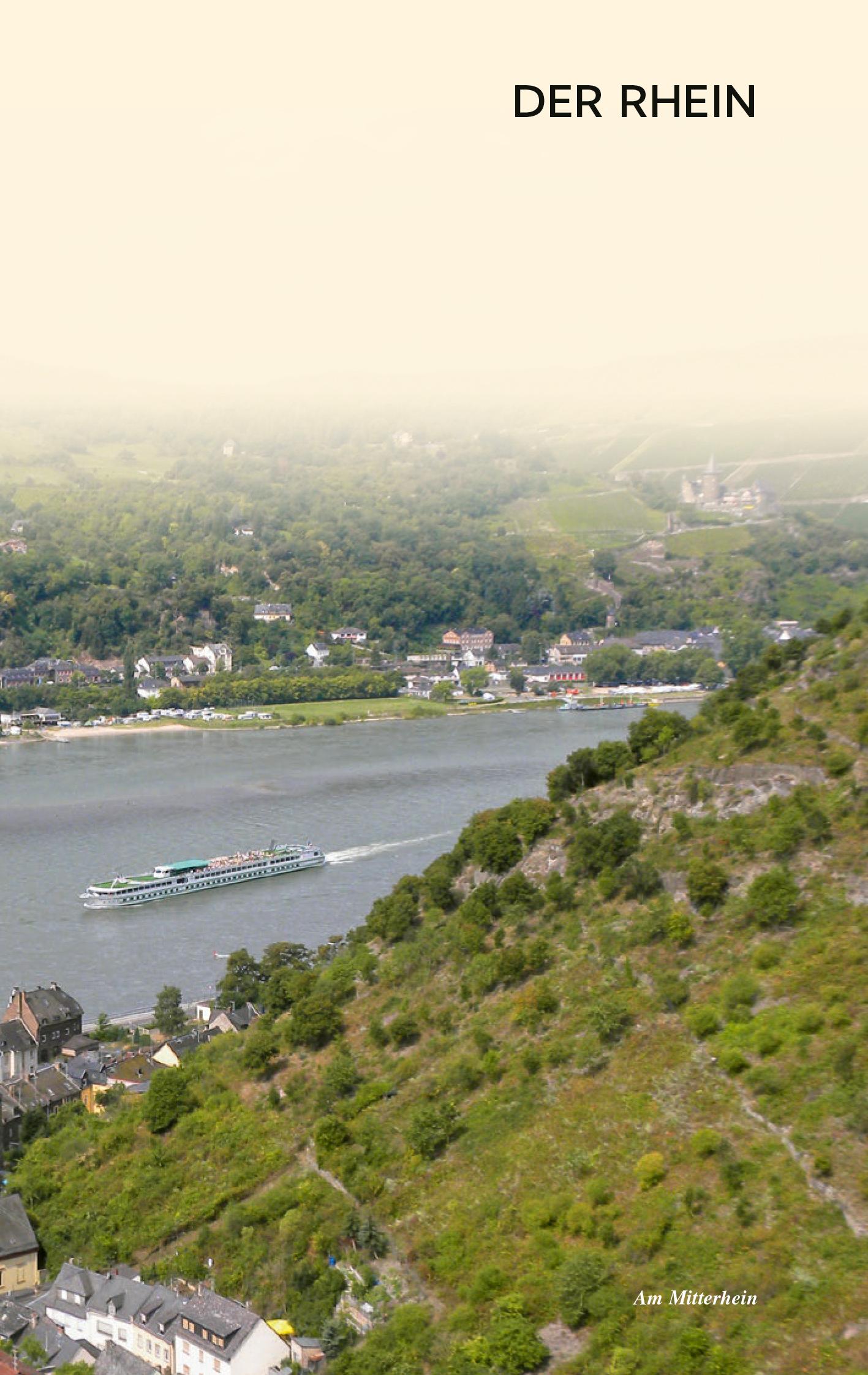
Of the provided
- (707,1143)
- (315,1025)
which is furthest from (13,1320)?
(707,1143)

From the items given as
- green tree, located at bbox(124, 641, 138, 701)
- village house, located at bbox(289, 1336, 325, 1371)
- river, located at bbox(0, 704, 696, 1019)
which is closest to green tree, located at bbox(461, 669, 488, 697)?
river, located at bbox(0, 704, 696, 1019)

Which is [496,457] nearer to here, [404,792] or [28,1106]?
[404,792]

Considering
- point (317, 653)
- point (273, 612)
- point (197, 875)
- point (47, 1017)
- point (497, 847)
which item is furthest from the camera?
point (273, 612)

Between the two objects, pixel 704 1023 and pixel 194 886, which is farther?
pixel 194 886

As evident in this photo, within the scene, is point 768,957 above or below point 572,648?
below

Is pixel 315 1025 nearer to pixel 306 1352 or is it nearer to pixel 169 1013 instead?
pixel 306 1352

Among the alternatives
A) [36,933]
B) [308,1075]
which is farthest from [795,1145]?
[36,933]

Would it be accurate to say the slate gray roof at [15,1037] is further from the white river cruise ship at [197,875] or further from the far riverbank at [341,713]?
the far riverbank at [341,713]
